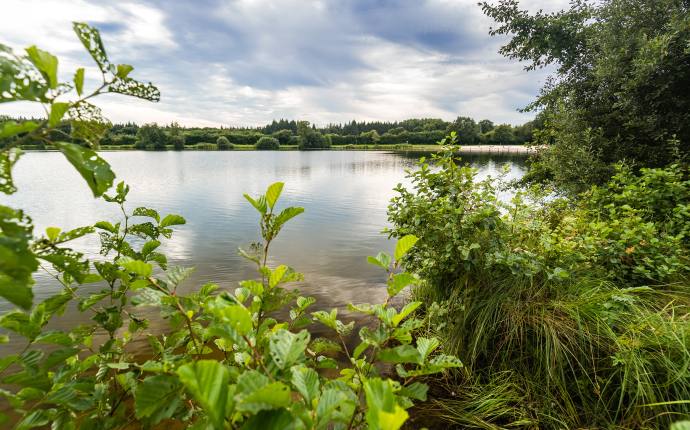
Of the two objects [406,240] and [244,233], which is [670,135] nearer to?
[406,240]

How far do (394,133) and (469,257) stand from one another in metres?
143

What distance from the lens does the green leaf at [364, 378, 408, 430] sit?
26.3 inches

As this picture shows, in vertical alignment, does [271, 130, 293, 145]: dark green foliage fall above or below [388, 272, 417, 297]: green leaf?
above

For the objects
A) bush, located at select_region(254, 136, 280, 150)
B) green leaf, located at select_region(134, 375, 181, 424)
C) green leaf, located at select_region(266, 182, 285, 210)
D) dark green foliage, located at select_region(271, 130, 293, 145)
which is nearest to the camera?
green leaf, located at select_region(134, 375, 181, 424)

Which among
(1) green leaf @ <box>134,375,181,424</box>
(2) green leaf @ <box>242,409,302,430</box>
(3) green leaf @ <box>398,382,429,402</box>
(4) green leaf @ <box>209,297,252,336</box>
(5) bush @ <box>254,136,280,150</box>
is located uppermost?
(5) bush @ <box>254,136,280,150</box>


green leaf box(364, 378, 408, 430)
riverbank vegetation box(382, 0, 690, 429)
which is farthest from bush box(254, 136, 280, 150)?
green leaf box(364, 378, 408, 430)

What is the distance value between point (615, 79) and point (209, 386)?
969 cm

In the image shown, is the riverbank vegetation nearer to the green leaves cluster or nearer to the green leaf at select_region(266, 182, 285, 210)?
the green leaves cluster

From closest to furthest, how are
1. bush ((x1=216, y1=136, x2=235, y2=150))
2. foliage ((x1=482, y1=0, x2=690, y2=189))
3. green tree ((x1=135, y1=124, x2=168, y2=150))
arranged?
foliage ((x1=482, y1=0, x2=690, y2=189)), green tree ((x1=135, y1=124, x2=168, y2=150)), bush ((x1=216, y1=136, x2=235, y2=150))

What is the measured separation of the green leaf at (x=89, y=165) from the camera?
31.7 inches

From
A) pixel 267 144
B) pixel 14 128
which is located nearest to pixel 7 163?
pixel 14 128

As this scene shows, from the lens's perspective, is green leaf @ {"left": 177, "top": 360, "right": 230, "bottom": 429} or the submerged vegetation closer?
green leaf @ {"left": 177, "top": 360, "right": 230, "bottom": 429}

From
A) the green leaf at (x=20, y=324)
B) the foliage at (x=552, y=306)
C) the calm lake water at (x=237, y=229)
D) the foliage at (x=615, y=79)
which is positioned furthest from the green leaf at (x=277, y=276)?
the foliage at (x=615, y=79)

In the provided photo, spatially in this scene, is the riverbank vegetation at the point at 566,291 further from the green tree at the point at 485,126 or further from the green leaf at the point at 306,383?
the green tree at the point at 485,126
